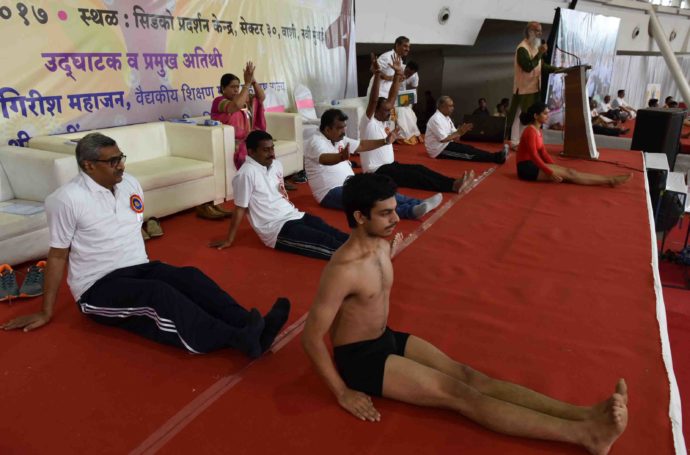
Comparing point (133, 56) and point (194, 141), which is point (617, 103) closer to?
point (194, 141)

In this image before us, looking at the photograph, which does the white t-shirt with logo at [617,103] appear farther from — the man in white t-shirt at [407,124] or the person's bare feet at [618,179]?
the person's bare feet at [618,179]

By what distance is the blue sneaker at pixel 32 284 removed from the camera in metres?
2.67

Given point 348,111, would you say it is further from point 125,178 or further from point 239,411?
point 239,411

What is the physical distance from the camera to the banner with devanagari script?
366 cm

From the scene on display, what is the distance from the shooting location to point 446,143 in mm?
6156

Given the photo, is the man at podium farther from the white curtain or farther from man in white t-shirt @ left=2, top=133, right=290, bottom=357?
the white curtain

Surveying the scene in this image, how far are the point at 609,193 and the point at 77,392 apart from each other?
4462mm

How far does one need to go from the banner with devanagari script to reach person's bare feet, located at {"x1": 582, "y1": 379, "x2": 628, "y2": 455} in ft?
12.9

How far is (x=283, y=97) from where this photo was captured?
6.31 m

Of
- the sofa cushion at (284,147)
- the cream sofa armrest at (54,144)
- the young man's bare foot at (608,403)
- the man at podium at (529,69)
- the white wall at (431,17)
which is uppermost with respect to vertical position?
the white wall at (431,17)

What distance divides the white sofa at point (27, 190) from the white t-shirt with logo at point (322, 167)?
1.63 meters

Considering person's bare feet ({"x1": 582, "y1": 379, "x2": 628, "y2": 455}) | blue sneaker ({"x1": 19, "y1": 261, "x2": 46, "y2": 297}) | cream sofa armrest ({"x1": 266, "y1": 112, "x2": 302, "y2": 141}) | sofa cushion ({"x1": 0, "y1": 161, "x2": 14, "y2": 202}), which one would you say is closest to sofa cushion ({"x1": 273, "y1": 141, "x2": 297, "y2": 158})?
cream sofa armrest ({"x1": 266, "y1": 112, "x2": 302, "y2": 141})

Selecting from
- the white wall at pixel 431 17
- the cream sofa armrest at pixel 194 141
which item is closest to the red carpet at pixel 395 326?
the cream sofa armrest at pixel 194 141

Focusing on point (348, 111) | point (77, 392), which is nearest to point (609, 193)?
point (348, 111)
